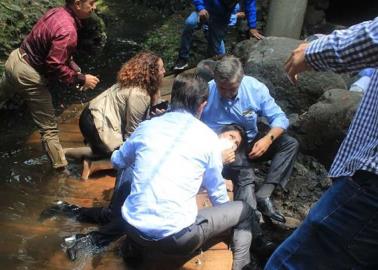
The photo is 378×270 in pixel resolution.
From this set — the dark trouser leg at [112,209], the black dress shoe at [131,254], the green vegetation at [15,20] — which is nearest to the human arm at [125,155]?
the dark trouser leg at [112,209]

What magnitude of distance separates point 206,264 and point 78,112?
3.70 metres

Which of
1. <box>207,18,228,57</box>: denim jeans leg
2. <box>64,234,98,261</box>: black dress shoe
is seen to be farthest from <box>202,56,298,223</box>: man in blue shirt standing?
<box>207,18,228,57</box>: denim jeans leg

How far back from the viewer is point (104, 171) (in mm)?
5035

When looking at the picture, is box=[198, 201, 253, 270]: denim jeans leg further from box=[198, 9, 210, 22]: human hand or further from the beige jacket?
box=[198, 9, 210, 22]: human hand

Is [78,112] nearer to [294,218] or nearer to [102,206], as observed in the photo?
[102,206]

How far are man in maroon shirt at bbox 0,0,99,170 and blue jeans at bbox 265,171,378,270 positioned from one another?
3123 millimetres

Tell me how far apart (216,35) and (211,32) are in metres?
0.09

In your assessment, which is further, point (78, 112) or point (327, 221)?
point (78, 112)

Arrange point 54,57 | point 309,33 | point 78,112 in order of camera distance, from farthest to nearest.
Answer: point 309,33
point 78,112
point 54,57

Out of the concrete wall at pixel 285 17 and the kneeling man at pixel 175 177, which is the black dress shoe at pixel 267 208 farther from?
the concrete wall at pixel 285 17


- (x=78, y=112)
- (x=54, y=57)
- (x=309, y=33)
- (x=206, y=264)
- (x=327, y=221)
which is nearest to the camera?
(x=327, y=221)

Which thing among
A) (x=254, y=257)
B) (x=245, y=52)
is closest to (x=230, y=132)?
(x=254, y=257)

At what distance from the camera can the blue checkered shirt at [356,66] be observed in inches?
73.2

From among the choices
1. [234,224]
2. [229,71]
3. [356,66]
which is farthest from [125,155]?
[356,66]
